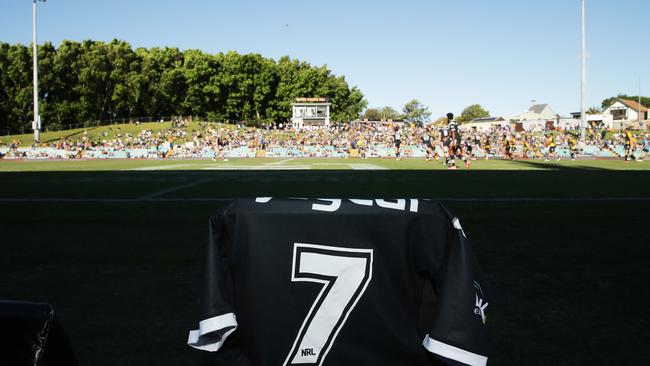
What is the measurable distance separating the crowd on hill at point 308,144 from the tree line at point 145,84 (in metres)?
19.3

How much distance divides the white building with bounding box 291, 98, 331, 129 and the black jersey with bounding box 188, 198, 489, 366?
271ft

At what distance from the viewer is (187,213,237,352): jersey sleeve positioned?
7.05 ft

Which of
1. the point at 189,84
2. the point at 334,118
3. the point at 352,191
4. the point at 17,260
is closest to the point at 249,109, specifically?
the point at 189,84

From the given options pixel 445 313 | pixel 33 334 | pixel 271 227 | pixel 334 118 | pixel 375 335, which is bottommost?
pixel 375 335

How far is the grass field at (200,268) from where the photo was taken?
3160 mm

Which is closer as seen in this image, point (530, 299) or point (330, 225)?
point (330, 225)

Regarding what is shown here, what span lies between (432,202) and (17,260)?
4898 mm

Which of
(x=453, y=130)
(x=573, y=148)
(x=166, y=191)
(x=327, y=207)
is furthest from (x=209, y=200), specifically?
(x=573, y=148)

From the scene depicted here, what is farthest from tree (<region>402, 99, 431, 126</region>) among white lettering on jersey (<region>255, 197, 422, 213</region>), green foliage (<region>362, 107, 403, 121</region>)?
white lettering on jersey (<region>255, 197, 422, 213</region>)

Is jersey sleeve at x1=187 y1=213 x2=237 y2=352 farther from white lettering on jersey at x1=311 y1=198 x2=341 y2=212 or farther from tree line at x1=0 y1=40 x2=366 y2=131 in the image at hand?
tree line at x1=0 y1=40 x2=366 y2=131

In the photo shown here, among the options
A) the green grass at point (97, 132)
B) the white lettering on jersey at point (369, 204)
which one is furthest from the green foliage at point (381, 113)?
the white lettering on jersey at point (369, 204)

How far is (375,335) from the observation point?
2225 mm

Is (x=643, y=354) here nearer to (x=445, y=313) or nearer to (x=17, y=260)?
(x=445, y=313)

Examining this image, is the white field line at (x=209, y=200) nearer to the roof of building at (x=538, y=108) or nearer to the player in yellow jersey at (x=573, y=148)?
the player in yellow jersey at (x=573, y=148)
